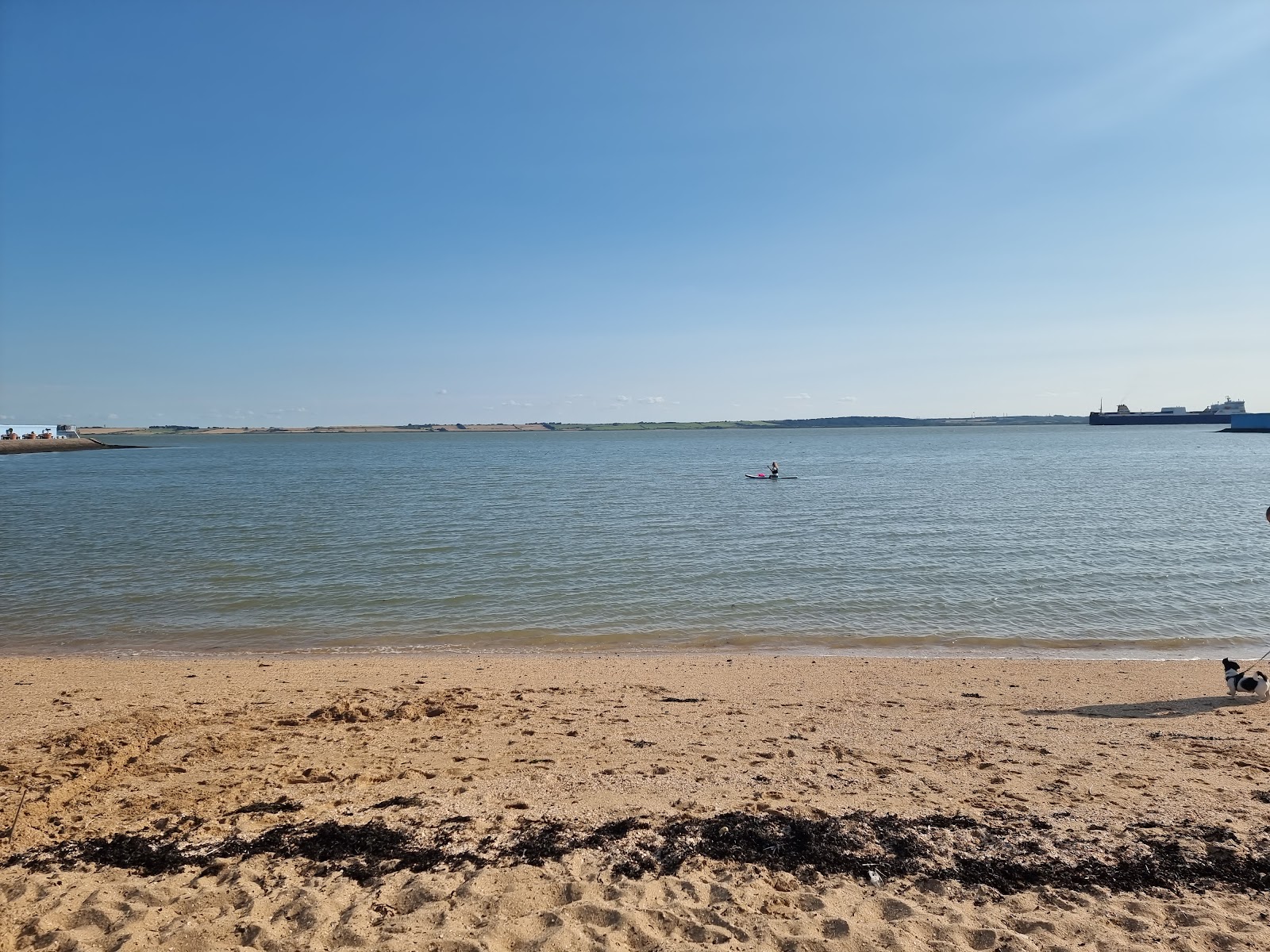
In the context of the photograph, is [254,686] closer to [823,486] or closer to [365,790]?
[365,790]

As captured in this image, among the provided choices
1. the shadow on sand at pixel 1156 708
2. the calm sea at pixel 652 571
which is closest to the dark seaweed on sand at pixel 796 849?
the shadow on sand at pixel 1156 708

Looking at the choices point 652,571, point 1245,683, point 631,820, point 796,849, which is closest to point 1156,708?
point 1245,683

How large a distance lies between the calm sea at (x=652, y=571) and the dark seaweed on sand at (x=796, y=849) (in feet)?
28.1

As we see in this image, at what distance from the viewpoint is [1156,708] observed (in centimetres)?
1022

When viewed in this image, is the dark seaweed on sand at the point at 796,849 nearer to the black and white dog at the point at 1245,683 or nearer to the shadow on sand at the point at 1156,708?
the shadow on sand at the point at 1156,708

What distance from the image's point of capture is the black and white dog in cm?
1024

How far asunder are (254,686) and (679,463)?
78.7 m

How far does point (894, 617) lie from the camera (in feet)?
55.3

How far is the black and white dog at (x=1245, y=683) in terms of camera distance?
33.6 feet

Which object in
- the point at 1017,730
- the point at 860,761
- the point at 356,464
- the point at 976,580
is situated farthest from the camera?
the point at 356,464

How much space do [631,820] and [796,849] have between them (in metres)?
1.40

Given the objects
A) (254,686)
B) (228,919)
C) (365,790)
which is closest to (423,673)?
(254,686)

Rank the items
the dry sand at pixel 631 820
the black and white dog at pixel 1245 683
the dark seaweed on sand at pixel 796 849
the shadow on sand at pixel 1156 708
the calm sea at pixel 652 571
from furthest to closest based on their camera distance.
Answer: the calm sea at pixel 652 571
the black and white dog at pixel 1245 683
the shadow on sand at pixel 1156 708
the dark seaweed on sand at pixel 796 849
the dry sand at pixel 631 820

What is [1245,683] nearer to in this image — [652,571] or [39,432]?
[652,571]
